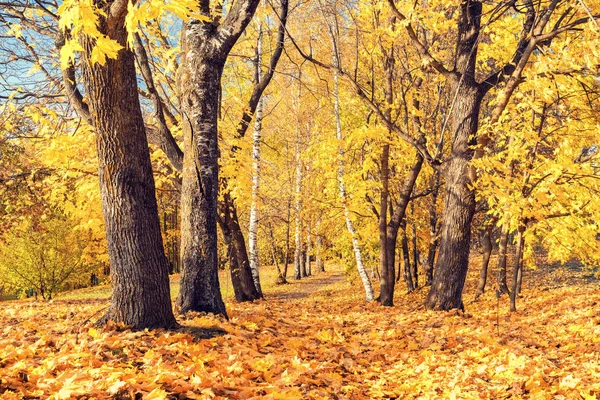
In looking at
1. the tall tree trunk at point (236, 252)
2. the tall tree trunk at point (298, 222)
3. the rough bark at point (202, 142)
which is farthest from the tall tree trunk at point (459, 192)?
the tall tree trunk at point (298, 222)

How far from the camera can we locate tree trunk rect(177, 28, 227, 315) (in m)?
5.49

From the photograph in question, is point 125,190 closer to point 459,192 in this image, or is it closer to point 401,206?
point 459,192

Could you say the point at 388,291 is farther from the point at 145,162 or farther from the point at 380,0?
the point at 145,162

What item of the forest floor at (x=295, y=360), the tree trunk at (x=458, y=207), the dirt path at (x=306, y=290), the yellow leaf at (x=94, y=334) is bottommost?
the dirt path at (x=306, y=290)

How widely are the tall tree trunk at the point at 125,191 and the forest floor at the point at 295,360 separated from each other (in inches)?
11.4

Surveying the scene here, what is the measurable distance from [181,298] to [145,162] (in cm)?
191

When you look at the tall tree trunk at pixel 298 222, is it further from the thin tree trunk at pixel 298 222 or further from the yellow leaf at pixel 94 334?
the yellow leaf at pixel 94 334

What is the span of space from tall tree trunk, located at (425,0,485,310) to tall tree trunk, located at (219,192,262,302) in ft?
16.0

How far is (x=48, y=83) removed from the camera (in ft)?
23.6

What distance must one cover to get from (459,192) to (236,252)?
5.69 m

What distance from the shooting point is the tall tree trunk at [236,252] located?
10.6 m

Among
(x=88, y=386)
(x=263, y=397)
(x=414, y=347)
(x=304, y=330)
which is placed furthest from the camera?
(x=304, y=330)

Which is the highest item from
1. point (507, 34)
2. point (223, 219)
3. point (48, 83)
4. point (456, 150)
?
point (507, 34)

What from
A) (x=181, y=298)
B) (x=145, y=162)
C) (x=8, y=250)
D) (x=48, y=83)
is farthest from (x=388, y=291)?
(x=8, y=250)
